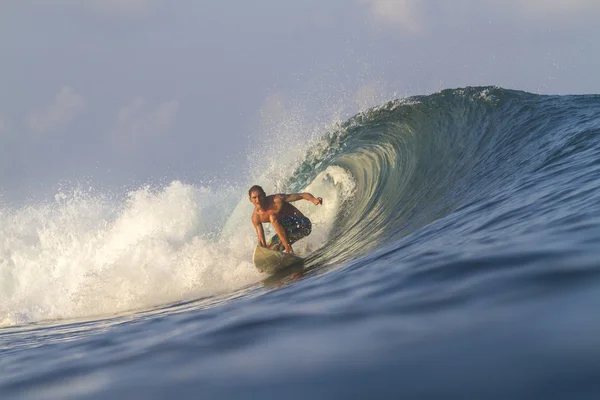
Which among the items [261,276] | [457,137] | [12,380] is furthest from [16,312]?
[457,137]

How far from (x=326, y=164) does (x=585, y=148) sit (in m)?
6.74

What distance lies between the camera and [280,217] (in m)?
9.29

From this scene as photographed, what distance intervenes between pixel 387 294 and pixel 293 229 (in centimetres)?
623

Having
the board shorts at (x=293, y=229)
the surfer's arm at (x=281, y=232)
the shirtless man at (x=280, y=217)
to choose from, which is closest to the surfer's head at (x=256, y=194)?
the shirtless man at (x=280, y=217)

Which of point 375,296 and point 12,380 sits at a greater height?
point 12,380

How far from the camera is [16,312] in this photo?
443 inches

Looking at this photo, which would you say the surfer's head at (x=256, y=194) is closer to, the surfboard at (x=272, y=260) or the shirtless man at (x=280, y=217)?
the shirtless man at (x=280, y=217)

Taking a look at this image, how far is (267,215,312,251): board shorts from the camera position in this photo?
30.8 feet

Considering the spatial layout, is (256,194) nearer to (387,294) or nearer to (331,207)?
(331,207)

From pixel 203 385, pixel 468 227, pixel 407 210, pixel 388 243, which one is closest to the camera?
pixel 203 385

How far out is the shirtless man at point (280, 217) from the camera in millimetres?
9109

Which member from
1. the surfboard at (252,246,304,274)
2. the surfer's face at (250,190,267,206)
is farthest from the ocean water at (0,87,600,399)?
the surfer's face at (250,190,267,206)

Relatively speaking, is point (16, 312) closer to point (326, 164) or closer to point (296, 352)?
point (326, 164)

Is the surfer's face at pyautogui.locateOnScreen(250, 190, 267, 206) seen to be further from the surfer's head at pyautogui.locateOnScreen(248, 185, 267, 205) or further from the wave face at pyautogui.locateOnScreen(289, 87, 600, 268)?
the wave face at pyautogui.locateOnScreen(289, 87, 600, 268)
